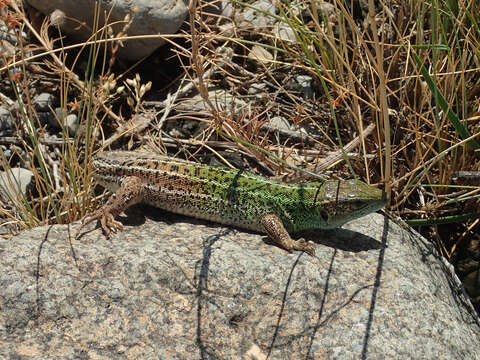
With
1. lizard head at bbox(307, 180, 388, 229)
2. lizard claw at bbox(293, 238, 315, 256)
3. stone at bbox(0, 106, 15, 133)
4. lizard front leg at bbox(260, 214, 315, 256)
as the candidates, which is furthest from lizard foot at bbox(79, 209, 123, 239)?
stone at bbox(0, 106, 15, 133)

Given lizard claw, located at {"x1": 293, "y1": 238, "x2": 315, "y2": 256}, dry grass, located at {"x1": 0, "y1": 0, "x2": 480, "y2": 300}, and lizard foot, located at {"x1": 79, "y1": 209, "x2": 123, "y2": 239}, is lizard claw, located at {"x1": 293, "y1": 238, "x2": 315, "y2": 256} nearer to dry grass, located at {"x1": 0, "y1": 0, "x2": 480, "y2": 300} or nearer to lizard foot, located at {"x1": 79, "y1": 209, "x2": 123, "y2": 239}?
dry grass, located at {"x1": 0, "y1": 0, "x2": 480, "y2": 300}

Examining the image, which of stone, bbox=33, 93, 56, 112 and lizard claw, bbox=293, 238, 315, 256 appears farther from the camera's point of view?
stone, bbox=33, 93, 56, 112

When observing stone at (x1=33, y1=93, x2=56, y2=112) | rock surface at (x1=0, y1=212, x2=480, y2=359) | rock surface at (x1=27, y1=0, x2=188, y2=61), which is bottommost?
rock surface at (x1=0, y1=212, x2=480, y2=359)

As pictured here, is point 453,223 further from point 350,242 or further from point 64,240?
point 64,240

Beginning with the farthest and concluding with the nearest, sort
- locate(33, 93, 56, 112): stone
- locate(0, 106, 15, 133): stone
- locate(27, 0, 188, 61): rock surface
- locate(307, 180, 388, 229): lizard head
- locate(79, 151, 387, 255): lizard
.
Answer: locate(33, 93, 56, 112): stone < locate(0, 106, 15, 133): stone < locate(27, 0, 188, 61): rock surface < locate(79, 151, 387, 255): lizard < locate(307, 180, 388, 229): lizard head

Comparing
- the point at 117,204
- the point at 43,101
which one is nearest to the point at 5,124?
the point at 43,101

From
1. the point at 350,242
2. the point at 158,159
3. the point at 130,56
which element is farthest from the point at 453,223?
the point at 130,56
